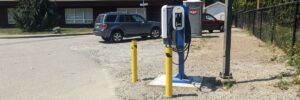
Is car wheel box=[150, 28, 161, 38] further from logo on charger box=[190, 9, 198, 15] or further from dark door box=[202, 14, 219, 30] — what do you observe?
dark door box=[202, 14, 219, 30]

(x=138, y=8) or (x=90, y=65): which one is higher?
(x=138, y=8)

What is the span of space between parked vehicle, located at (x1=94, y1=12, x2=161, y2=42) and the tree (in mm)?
13028

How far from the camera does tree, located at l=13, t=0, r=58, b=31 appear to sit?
110 ft

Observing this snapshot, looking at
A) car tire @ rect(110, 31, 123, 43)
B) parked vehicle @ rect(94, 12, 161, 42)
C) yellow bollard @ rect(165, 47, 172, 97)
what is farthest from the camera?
car tire @ rect(110, 31, 123, 43)

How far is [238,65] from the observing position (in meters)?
10.8

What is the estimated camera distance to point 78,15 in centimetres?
4131

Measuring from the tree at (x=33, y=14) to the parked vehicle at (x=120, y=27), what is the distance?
13.0m

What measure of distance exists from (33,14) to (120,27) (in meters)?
14.1

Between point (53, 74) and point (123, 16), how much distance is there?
12.0 m

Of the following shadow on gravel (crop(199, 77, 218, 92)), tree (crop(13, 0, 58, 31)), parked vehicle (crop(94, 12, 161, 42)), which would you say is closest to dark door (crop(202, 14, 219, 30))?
parked vehicle (crop(94, 12, 161, 42))

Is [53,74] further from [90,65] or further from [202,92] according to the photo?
[202,92]

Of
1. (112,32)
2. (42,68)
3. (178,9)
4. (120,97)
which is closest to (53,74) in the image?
(42,68)

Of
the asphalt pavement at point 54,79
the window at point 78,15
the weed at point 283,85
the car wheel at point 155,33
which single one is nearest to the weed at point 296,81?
the weed at point 283,85

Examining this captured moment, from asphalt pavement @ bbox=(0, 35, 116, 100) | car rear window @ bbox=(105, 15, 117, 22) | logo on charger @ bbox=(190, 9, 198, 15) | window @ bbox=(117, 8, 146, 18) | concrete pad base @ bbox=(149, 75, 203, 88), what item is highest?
window @ bbox=(117, 8, 146, 18)
